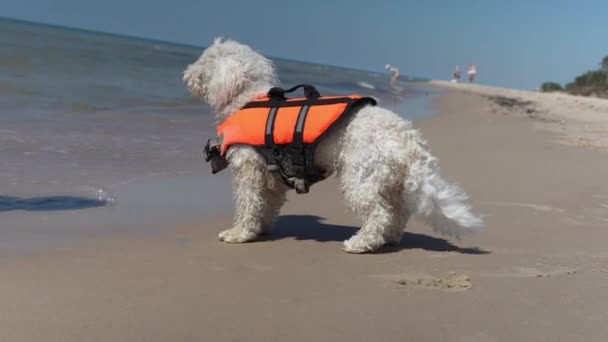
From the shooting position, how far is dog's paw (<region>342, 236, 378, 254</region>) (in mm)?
4457

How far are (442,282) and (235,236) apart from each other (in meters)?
1.71

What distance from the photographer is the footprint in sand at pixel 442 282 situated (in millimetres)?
3586

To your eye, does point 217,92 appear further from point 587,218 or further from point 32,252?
point 587,218

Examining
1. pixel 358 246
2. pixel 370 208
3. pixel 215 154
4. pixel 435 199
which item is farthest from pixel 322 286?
pixel 215 154

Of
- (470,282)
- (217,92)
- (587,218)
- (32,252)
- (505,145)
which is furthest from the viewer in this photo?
(505,145)

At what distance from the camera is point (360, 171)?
4.40 meters

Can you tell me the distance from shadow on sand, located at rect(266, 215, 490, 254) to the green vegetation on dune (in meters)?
32.4

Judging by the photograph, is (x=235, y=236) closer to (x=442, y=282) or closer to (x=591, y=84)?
(x=442, y=282)

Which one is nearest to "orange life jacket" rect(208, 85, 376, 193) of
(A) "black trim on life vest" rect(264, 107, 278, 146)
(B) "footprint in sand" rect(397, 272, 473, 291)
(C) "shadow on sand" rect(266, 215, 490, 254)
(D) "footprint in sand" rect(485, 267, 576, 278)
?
(A) "black trim on life vest" rect(264, 107, 278, 146)

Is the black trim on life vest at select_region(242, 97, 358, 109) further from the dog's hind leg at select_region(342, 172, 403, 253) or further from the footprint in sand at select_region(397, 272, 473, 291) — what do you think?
the footprint in sand at select_region(397, 272, 473, 291)

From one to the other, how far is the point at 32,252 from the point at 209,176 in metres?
3.12

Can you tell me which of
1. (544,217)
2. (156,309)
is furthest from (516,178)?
(156,309)

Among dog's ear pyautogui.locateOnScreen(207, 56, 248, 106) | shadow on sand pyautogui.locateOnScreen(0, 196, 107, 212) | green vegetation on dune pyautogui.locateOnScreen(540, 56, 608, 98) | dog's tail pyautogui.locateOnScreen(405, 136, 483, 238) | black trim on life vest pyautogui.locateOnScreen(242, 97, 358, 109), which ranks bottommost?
shadow on sand pyautogui.locateOnScreen(0, 196, 107, 212)

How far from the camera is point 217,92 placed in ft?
16.6
